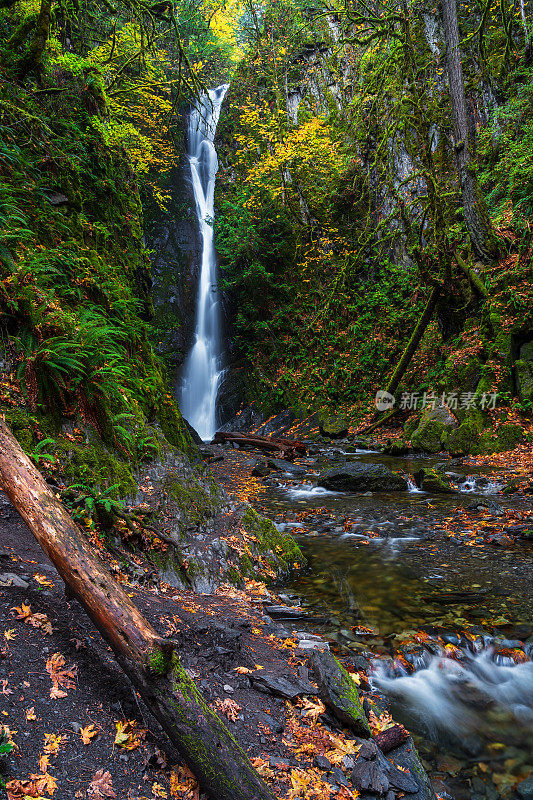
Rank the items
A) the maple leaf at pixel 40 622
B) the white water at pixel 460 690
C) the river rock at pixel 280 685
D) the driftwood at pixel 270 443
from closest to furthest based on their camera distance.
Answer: the maple leaf at pixel 40 622 < the river rock at pixel 280 685 < the white water at pixel 460 690 < the driftwood at pixel 270 443

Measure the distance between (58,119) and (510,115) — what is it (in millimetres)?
A: 11270

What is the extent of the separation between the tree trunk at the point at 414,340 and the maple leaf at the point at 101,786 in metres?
12.2

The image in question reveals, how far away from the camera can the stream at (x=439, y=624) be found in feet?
9.52

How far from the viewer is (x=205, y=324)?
20438mm

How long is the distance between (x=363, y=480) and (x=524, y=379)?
4.61m

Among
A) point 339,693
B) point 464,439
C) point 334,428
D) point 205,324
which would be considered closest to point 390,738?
point 339,693

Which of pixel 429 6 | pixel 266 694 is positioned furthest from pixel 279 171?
pixel 266 694

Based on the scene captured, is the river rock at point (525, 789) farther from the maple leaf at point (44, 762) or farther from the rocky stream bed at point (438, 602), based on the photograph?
the maple leaf at point (44, 762)

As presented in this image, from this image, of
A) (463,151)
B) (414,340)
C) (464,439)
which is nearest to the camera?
(463,151)

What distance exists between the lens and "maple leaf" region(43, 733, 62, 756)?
5.16ft

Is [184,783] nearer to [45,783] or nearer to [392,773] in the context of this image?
[45,783]

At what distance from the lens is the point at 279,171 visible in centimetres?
1822

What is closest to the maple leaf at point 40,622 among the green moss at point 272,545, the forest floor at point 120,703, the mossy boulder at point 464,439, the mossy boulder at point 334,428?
the forest floor at point 120,703

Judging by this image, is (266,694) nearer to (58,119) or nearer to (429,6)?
(58,119)
